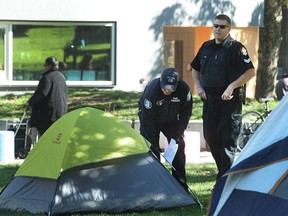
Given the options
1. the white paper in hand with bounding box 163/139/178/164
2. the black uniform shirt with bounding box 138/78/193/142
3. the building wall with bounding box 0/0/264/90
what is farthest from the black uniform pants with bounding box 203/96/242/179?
the building wall with bounding box 0/0/264/90

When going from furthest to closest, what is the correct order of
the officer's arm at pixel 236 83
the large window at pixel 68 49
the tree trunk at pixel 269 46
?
the large window at pixel 68 49, the tree trunk at pixel 269 46, the officer's arm at pixel 236 83

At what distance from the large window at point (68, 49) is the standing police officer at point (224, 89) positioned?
10361 mm

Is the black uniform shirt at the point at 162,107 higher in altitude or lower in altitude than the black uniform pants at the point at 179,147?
higher

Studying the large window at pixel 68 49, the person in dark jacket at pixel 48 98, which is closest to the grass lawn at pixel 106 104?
the large window at pixel 68 49

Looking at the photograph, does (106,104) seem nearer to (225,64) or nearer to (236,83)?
(225,64)

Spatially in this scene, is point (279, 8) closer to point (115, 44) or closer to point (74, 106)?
point (115, 44)

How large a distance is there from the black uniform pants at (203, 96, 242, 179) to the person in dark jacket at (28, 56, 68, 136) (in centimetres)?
415

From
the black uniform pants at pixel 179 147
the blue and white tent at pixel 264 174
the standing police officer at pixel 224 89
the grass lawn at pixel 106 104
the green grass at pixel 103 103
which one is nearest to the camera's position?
the blue and white tent at pixel 264 174

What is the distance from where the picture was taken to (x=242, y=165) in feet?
19.6

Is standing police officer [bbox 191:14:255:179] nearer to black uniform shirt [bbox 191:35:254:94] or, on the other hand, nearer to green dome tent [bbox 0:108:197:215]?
black uniform shirt [bbox 191:35:254:94]

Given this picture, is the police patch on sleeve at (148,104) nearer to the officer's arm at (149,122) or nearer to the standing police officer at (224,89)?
the officer's arm at (149,122)

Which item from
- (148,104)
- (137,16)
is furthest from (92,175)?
(137,16)

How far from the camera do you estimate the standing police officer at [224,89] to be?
8297mm

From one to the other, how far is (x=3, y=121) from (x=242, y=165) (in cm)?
911
